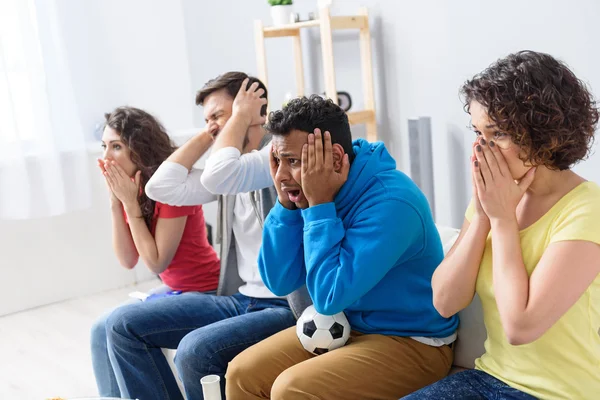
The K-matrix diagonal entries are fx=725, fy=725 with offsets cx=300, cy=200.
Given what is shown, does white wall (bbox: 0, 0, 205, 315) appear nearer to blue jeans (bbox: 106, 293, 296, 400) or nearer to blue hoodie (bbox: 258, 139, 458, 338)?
blue jeans (bbox: 106, 293, 296, 400)

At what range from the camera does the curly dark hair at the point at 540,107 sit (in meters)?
1.27

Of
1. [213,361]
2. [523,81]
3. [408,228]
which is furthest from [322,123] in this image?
[213,361]

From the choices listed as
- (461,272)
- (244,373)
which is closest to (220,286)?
(244,373)

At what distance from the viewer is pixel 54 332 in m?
3.34

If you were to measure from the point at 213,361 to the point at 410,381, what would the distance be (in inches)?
20.8

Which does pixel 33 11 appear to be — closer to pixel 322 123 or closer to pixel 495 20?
pixel 495 20

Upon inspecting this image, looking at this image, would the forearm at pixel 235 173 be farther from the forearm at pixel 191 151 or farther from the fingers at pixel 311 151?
the fingers at pixel 311 151

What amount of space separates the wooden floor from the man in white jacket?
73cm

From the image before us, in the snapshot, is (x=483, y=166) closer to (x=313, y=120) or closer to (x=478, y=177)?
(x=478, y=177)

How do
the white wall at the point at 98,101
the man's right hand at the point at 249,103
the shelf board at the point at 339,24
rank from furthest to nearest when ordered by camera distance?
the white wall at the point at 98,101 < the shelf board at the point at 339,24 < the man's right hand at the point at 249,103

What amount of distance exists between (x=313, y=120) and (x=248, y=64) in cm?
238

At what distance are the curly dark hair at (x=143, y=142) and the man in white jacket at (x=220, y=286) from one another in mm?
166

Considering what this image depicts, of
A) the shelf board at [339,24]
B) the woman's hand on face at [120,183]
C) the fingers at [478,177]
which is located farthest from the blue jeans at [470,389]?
the shelf board at [339,24]

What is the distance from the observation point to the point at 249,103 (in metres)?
2.14
